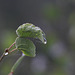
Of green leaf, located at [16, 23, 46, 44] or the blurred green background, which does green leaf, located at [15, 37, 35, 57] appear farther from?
the blurred green background

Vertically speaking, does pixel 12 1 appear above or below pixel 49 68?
above

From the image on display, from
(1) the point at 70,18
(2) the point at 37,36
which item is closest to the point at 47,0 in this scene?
(1) the point at 70,18

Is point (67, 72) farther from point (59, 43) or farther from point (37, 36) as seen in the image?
point (37, 36)

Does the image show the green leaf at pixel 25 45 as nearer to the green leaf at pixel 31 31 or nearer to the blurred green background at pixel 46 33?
the green leaf at pixel 31 31

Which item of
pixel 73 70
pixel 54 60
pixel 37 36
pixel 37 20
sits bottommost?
pixel 73 70

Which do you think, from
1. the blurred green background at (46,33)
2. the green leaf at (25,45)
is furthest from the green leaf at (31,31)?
the blurred green background at (46,33)

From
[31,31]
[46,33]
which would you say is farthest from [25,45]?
[46,33]

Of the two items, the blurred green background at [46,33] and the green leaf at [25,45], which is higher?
the green leaf at [25,45]

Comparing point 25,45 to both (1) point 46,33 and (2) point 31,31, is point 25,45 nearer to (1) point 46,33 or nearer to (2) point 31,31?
(2) point 31,31
